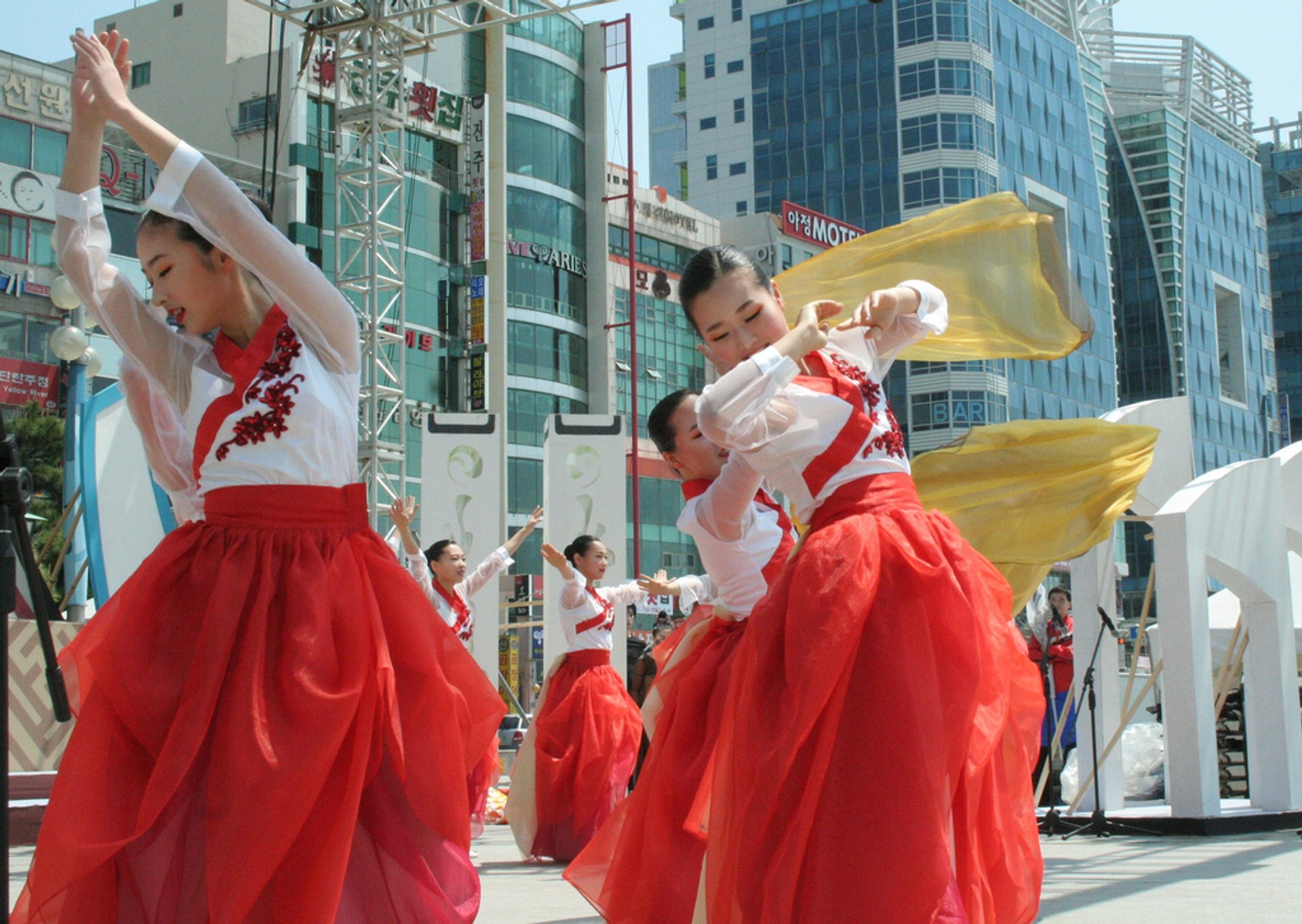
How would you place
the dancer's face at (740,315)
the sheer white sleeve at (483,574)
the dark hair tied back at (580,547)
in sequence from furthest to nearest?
1. the sheer white sleeve at (483,574)
2. the dark hair tied back at (580,547)
3. the dancer's face at (740,315)

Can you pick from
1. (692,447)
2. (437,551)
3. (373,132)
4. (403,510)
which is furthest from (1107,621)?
(373,132)

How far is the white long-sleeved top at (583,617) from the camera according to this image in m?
8.36

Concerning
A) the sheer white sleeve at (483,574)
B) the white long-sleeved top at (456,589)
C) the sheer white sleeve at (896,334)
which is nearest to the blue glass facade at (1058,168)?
the sheer white sleeve at (483,574)

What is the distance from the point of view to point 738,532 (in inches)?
155

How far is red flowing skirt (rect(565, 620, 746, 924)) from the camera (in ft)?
12.4

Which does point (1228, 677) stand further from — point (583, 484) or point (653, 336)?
point (653, 336)

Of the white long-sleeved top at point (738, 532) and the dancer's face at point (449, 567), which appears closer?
the white long-sleeved top at point (738, 532)

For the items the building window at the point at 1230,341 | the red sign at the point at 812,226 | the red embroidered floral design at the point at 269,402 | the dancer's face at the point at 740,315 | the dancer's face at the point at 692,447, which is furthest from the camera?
the building window at the point at 1230,341

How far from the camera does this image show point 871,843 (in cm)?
282

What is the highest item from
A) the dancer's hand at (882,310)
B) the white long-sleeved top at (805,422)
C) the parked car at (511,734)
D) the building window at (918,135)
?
the building window at (918,135)

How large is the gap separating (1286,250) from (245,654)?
9764 centimetres

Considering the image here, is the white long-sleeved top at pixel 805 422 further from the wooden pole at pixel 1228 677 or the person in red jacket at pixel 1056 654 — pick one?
the person in red jacket at pixel 1056 654

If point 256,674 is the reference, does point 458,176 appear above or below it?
above

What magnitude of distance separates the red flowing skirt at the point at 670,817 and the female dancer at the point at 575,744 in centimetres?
406
